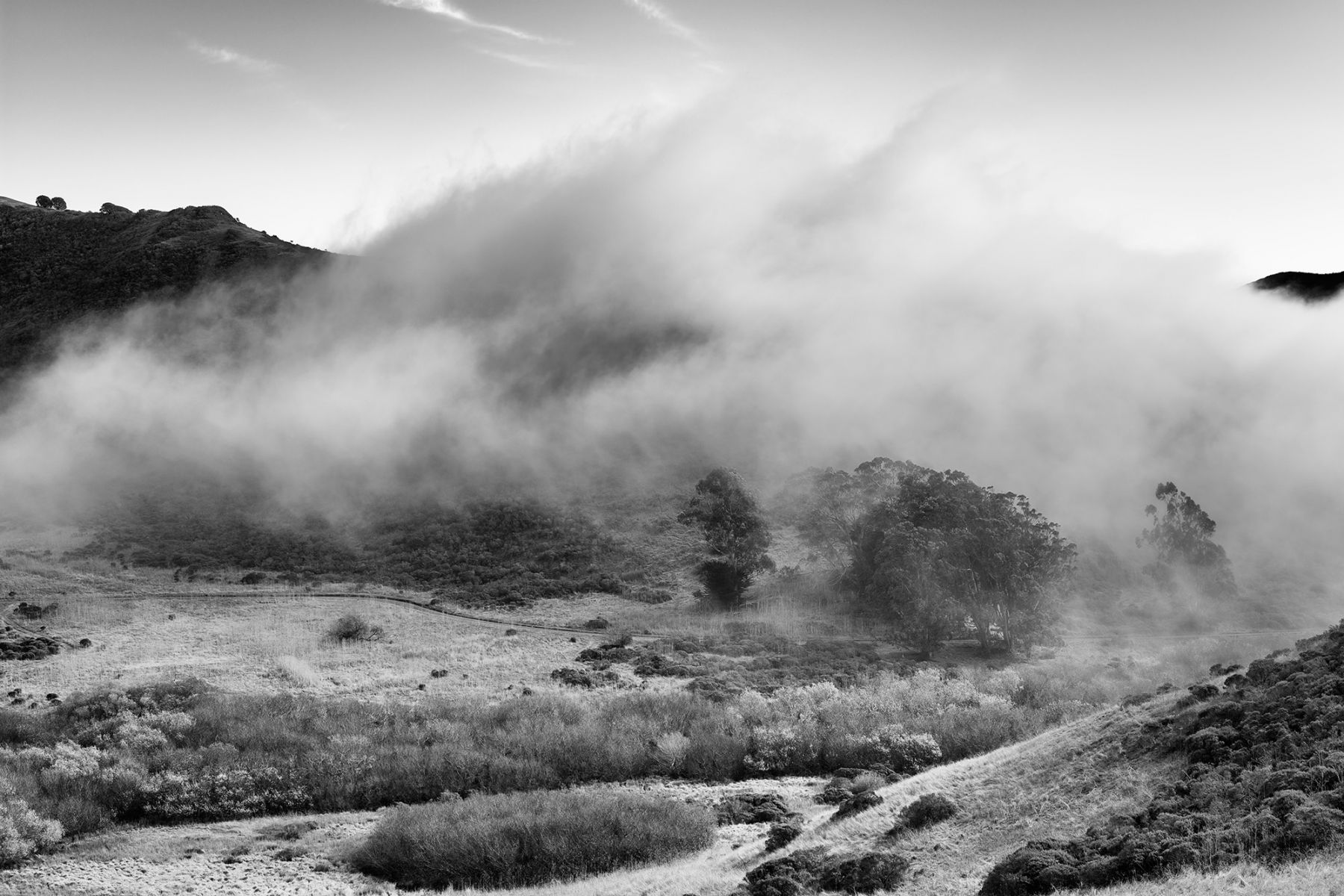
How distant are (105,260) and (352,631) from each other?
14041cm

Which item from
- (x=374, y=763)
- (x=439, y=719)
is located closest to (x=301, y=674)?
(x=439, y=719)

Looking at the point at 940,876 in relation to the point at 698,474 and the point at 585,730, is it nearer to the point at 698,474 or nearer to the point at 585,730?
the point at 585,730

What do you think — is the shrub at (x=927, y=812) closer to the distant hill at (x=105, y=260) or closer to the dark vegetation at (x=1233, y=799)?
the dark vegetation at (x=1233, y=799)

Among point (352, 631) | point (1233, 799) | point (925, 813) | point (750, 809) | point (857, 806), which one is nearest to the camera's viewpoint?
point (1233, 799)

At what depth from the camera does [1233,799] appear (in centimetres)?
1570

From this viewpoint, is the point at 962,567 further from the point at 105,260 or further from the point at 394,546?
the point at 105,260

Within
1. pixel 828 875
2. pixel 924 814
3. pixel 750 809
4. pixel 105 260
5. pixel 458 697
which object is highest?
pixel 105 260

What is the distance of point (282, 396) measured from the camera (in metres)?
127

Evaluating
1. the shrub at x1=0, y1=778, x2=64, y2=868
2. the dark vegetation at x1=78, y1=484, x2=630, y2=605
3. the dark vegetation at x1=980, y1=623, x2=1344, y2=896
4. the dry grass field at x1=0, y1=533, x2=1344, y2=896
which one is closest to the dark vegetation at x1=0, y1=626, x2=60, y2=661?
the dry grass field at x1=0, y1=533, x2=1344, y2=896

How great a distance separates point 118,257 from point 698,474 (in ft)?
403

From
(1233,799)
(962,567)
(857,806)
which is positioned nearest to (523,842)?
(857,806)

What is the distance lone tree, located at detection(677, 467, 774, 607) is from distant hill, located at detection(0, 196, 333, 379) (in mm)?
115789

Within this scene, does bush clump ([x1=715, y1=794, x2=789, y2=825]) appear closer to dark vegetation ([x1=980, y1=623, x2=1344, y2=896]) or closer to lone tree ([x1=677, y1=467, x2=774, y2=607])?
dark vegetation ([x1=980, y1=623, x2=1344, y2=896])

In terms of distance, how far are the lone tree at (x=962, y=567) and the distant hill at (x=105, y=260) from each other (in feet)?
438
